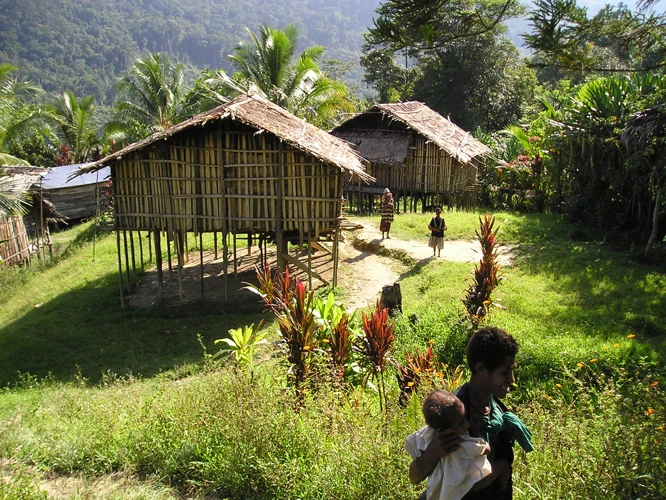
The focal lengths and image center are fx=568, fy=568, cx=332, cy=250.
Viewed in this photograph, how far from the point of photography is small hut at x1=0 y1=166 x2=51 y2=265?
17788mm

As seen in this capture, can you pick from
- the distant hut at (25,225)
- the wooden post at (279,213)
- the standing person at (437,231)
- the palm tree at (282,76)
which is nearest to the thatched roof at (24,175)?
the distant hut at (25,225)

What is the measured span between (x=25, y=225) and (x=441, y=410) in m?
21.3

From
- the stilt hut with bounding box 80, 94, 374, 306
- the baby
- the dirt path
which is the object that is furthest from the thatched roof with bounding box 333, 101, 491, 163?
the baby

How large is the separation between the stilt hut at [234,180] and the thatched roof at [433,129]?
778 cm

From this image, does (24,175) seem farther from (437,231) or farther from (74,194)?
(437,231)

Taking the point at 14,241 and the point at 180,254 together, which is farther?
the point at 14,241

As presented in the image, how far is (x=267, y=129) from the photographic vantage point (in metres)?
11.5

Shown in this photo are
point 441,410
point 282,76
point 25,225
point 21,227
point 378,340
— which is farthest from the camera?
point 282,76

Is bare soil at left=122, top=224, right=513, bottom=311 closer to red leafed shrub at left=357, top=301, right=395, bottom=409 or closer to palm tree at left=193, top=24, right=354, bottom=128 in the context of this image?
red leafed shrub at left=357, top=301, right=395, bottom=409

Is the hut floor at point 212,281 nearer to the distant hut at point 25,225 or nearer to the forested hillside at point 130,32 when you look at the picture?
the distant hut at point 25,225

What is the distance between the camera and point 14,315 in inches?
533

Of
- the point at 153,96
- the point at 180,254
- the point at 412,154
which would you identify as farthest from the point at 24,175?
the point at 412,154

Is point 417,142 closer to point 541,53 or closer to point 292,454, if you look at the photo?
point 541,53

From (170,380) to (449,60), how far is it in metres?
25.9
